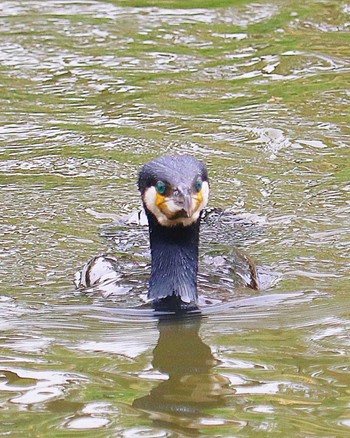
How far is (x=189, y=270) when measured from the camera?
7168mm

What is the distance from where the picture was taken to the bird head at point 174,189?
6.79 m

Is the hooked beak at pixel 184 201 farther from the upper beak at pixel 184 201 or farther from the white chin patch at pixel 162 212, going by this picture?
the white chin patch at pixel 162 212

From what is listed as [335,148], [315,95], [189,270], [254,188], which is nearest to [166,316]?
[189,270]

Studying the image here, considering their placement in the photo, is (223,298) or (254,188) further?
(254,188)

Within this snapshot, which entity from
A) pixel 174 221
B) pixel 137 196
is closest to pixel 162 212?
pixel 174 221

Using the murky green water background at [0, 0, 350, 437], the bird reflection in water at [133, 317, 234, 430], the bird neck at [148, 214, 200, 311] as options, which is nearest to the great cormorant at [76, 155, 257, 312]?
the bird neck at [148, 214, 200, 311]

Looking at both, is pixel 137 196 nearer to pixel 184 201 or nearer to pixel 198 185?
pixel 198 185

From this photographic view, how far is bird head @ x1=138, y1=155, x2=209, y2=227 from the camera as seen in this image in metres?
6.79

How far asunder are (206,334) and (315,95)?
5.37m

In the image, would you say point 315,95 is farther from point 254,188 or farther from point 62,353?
point 62,353

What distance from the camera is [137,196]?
951cm

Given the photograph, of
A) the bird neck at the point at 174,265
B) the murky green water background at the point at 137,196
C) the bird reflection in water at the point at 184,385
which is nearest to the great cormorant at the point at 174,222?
the bird neck at the point at 174,265

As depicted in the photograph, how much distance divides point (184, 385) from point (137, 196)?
4.21 meters

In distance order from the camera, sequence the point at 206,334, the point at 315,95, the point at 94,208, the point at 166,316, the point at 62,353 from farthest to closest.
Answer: the point at 315,95, the point at 94,208, the point at 166,316, the point at 206,334, the point at 62,353
